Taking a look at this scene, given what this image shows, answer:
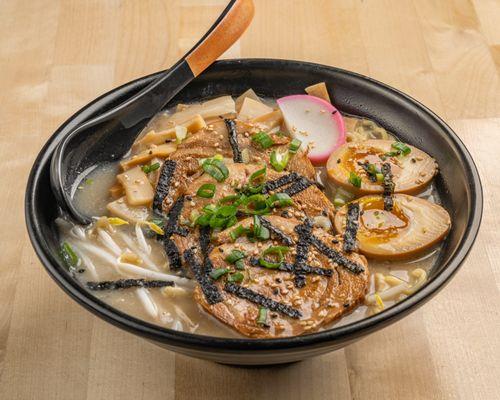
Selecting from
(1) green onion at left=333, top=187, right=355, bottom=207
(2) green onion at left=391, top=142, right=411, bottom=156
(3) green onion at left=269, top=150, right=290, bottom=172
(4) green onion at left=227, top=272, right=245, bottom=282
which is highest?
(4) green onion at left=227, top=272, right=245, bottom=282

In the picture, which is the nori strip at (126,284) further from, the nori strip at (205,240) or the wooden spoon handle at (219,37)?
the wooden spoon handle at (219,37)

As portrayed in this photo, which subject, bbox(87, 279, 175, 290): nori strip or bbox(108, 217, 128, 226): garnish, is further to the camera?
bbox(108, 217, 128, 226): garnish

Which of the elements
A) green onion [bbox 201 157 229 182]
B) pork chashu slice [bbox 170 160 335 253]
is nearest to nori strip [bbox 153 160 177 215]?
pork chashu slice [bbox 170 160 335 253]

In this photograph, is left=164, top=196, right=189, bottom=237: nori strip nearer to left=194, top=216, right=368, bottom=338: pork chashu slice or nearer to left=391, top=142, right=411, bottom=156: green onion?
left=194, top=216, right=368, bottom=338: pork chashu slice

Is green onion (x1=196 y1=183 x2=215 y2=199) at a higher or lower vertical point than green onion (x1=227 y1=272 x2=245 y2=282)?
higher

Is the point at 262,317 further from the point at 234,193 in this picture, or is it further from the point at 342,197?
the point at 342,197


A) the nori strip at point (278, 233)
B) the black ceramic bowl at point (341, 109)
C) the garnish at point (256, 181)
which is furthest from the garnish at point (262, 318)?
the garnish at point (256, 181)

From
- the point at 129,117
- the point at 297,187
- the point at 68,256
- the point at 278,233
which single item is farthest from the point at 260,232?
the point at 129,117
